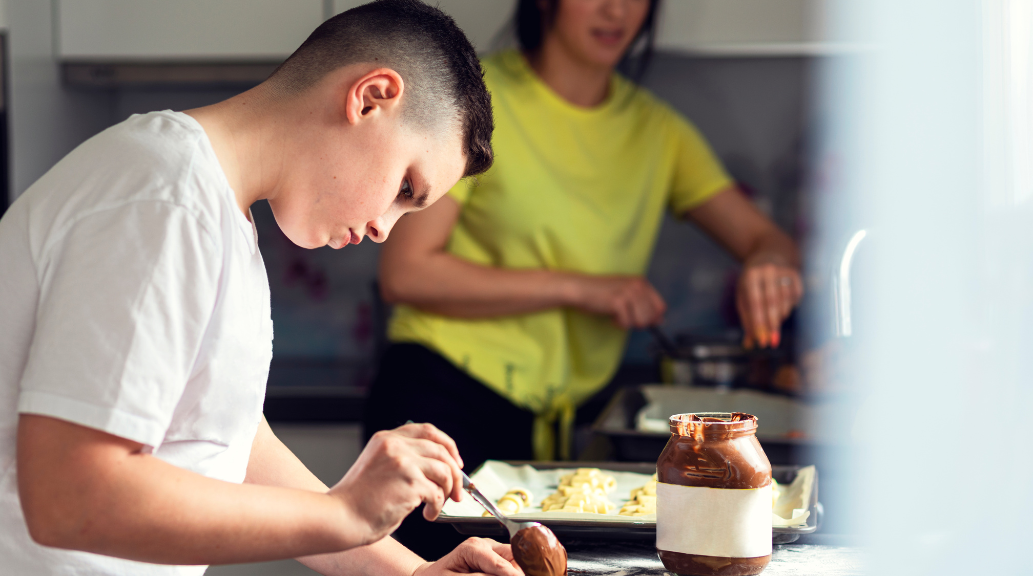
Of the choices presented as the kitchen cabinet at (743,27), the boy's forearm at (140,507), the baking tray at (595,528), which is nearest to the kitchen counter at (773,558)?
the baking tray at (595,528)

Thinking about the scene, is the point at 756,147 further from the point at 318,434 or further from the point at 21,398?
the point at 21,398

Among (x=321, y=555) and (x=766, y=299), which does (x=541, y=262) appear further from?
(x=321, y=555)

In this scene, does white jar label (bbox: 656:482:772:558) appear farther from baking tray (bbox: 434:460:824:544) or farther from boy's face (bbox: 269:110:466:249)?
boy's face (bbox: 269:110:466:249)

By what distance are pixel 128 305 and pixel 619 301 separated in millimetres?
1098

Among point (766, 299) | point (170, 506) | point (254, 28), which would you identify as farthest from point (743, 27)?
point (170, 506)

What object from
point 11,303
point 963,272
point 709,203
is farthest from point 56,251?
point 709,203

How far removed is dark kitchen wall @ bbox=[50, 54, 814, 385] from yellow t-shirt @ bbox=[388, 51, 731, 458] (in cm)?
50

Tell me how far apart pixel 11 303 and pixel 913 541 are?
719 millimetres

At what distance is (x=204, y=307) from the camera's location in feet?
1.79

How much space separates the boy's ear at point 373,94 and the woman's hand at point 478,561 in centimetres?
35

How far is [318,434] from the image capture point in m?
1.97

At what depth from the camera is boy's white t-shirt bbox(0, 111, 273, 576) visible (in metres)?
0.51

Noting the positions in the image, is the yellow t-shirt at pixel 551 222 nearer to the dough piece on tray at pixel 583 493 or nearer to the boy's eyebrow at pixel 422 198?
the dough piece on tray at pixel 583 493

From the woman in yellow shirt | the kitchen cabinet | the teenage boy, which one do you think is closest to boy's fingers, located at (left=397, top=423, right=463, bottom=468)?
the teenage boy
